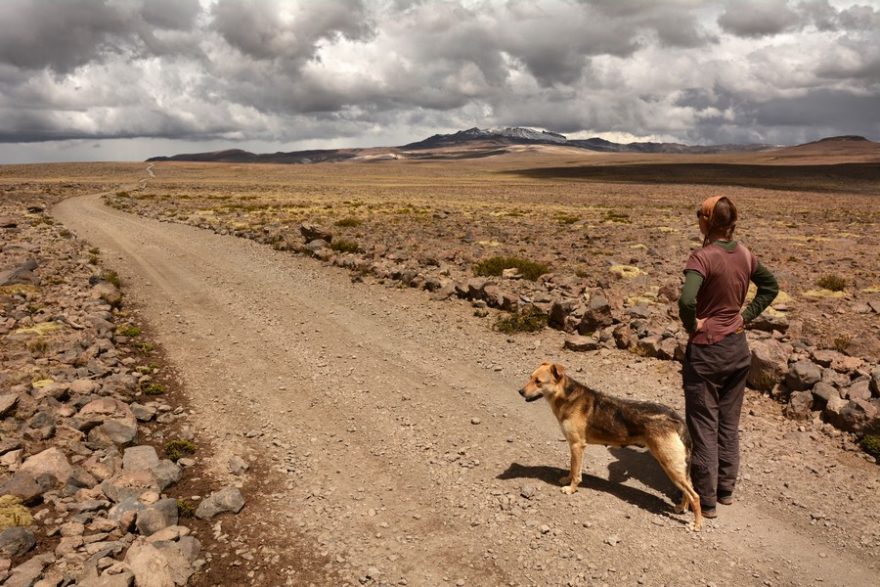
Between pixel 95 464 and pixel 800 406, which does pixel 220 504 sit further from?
pixel 800 406

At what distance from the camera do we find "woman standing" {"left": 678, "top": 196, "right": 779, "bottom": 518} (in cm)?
550

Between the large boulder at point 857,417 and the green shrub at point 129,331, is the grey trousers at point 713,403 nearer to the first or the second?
the large boulder at point 857,417

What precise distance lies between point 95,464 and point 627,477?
714cm

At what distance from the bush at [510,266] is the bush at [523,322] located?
493 centimetres

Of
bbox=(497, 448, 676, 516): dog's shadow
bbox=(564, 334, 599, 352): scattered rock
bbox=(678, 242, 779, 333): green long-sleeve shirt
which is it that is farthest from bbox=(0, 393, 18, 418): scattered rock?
bbox=(564, 334, 599, 352): scattered rock

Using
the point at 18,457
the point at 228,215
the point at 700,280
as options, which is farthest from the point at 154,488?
the point at 228,215

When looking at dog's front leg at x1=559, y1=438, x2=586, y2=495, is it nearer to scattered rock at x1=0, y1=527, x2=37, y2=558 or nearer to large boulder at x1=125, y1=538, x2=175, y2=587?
large boulder at x1=125, y1=538, x2=175, y2=587

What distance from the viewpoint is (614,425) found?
623 cm

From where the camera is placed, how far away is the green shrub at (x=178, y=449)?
757cm

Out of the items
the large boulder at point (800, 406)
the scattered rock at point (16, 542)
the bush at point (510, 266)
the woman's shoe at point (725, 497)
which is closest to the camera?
the scattered rock at point (16, 542)

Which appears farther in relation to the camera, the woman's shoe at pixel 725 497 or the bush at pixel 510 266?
the bush at pixel 510 266

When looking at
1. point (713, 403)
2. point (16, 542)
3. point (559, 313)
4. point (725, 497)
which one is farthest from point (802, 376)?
point (16, 542)

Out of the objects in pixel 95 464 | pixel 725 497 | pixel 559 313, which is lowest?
pixel 725 497

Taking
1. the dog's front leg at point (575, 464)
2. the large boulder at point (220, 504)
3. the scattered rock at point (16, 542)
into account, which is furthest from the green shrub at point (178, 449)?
the dog's front leg at point (575, 464)
